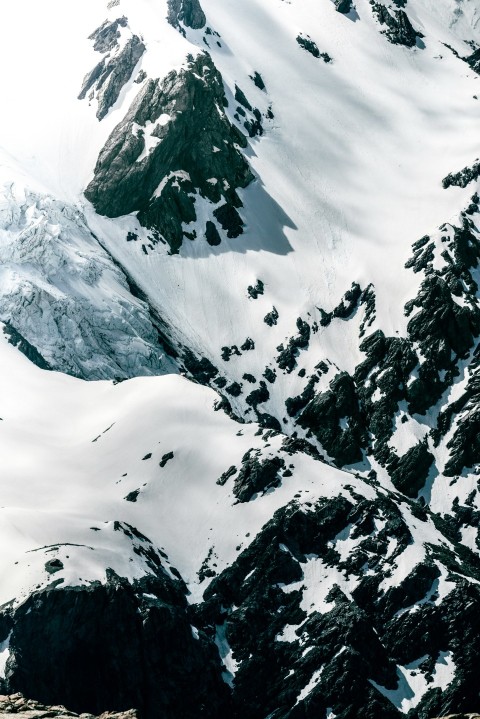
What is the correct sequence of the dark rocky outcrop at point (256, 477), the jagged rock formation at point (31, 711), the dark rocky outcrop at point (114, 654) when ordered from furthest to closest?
the dark rocky outcrop at point (256, 477) → the dark rocky outcrop at point (114, 654) → the jagged rock formation at point (31, 711)

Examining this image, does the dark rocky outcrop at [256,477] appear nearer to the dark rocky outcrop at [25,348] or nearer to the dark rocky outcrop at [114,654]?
the dark rocky outcrop at [114,654]

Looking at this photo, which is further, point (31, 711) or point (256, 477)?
point (256, 477)

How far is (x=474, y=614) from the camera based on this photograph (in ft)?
422

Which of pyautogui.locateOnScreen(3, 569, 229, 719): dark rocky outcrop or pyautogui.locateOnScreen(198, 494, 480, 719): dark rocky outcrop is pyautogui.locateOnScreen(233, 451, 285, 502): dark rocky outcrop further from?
pyautogui.locateOnScreen(3, 569, 229, 719): dark rocky outcrop

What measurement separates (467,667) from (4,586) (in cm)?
5826

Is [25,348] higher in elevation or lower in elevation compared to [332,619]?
higher

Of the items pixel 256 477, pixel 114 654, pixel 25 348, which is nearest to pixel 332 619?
pixel 256 477

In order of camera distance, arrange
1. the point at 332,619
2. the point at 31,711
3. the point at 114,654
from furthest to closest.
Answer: the point at 332,619, the point at 114,654, the point at 31,711

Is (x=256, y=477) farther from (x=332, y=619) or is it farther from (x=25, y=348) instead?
(x=25, y=348)

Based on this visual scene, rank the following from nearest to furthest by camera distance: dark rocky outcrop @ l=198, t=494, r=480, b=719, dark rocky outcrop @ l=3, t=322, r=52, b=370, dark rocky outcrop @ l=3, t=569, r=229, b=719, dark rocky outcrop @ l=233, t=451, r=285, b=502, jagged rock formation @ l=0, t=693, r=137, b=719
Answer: jagged rock formation @ l=0, t=693, r=137, b=719
dark rocky outcrop @ l=3, t=569, r=229, b=719
dark rocky outcrop @ l=198, t=494, r=480, b=719
dark rocky outcrop @ l=233, t=451, r=285, b=502
dark rocky outcrop @ l=3, t=322, r=52, b=370

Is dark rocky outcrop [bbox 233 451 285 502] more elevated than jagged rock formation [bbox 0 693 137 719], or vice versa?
dark rocky outcrop [bbox 233 451 285 502]

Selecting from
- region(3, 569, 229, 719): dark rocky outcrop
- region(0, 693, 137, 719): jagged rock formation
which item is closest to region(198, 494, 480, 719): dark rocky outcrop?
region(3, 569, 229, 719): dark rocky outcrop

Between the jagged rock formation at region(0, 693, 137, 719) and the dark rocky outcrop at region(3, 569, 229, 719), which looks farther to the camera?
the dark rocky outcrop at region(3, 569, 229, 719)

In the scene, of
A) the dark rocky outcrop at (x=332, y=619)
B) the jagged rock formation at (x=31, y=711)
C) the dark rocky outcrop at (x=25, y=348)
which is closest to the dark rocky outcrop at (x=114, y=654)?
the dark rocky outcrop at (x=332, y=619)
